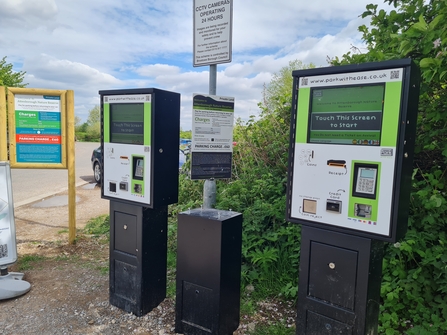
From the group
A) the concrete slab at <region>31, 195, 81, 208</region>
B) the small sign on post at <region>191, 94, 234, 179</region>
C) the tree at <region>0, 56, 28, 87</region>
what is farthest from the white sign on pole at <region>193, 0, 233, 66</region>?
the tree at <region>0, 56, 28, 87</region>

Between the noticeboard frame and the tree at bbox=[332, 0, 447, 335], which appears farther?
the noticeboard frame

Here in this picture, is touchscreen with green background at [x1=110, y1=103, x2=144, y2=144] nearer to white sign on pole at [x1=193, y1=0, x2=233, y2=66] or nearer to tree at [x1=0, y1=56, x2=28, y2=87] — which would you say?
white sign on pole at [x1=193, y1=0, x2=233, y2=66]

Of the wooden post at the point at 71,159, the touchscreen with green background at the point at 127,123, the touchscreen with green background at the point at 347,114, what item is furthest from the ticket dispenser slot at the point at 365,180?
the wooden post at the point at 71,159

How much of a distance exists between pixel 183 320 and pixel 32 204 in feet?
19.4

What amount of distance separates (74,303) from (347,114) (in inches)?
120

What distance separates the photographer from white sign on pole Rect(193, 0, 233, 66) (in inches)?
129

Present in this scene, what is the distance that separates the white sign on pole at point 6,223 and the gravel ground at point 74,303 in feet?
1.10

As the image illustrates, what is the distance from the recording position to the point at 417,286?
9.86 feet

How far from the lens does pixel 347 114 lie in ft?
6.85

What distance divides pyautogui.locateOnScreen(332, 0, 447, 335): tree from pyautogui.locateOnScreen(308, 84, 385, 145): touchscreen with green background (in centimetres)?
94

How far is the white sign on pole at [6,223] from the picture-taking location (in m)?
3.85

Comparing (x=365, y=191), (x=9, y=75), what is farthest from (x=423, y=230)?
(x=9, y=75)

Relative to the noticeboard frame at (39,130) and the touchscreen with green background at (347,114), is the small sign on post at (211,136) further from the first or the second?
the noticeboard frame at (39,130)

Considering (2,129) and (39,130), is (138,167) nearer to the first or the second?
(39,130)
